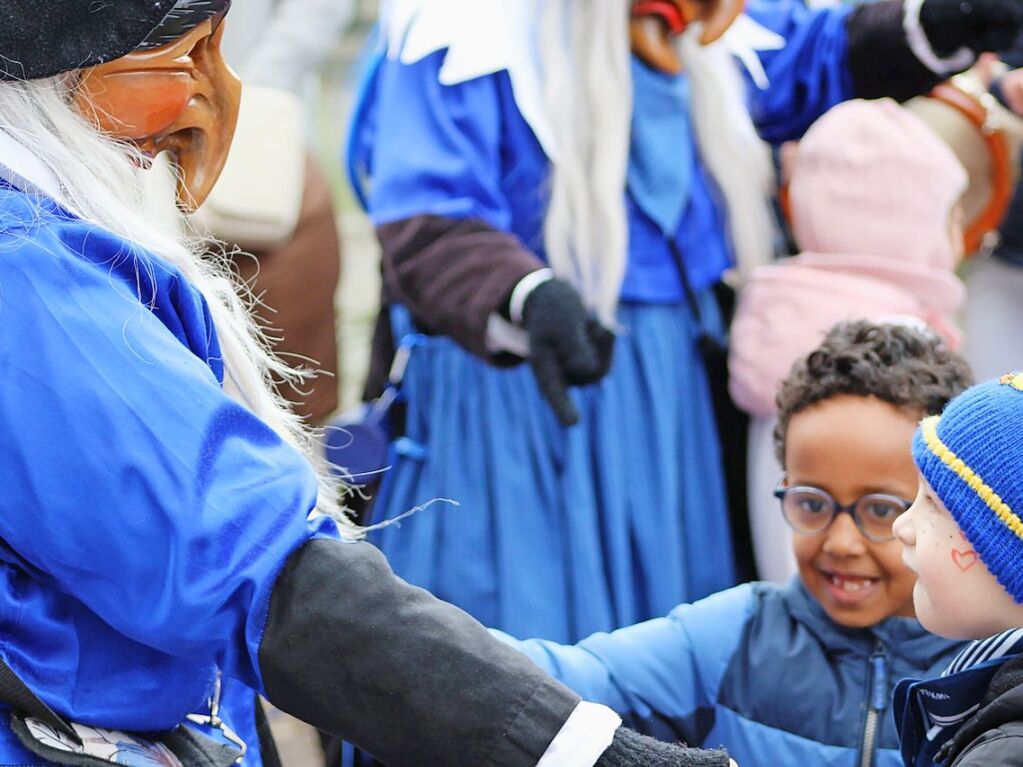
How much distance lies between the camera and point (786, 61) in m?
2.60

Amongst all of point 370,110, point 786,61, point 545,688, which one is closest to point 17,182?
point 545,688

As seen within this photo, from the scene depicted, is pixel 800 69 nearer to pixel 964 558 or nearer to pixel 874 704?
pixel 874 704

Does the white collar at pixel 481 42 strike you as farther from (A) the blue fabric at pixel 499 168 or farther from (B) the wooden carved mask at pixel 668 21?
(B) the wooden carved mask at pixel 668 21

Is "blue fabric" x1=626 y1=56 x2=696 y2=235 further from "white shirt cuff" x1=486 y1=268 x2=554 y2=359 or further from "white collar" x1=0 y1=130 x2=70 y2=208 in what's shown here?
"white collar" x1=0 y1=130 x2=70 y2=208

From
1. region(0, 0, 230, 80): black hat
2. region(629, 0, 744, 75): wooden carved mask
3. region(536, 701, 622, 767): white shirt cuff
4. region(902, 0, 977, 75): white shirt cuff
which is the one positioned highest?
region(0, 0, 230, 80): black hat

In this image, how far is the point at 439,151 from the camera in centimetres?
226

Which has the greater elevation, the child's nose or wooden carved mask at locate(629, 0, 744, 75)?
wooden carved mask at locate(629, 0, 744, 75)

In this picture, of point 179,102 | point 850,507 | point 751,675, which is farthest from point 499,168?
point 179,102

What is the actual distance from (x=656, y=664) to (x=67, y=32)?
92 cm

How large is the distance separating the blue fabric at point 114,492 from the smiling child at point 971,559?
0.56 m

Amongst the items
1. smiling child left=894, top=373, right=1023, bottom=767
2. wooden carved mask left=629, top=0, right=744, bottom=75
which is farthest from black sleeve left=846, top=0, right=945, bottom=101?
smiling child left=894, top=373, right=1023, bottom=767

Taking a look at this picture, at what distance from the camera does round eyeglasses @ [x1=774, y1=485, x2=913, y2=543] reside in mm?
1743

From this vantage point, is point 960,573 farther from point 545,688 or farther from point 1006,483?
point 545,688

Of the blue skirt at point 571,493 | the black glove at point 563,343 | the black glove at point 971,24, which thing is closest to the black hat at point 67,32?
the black glove at point 563,343
